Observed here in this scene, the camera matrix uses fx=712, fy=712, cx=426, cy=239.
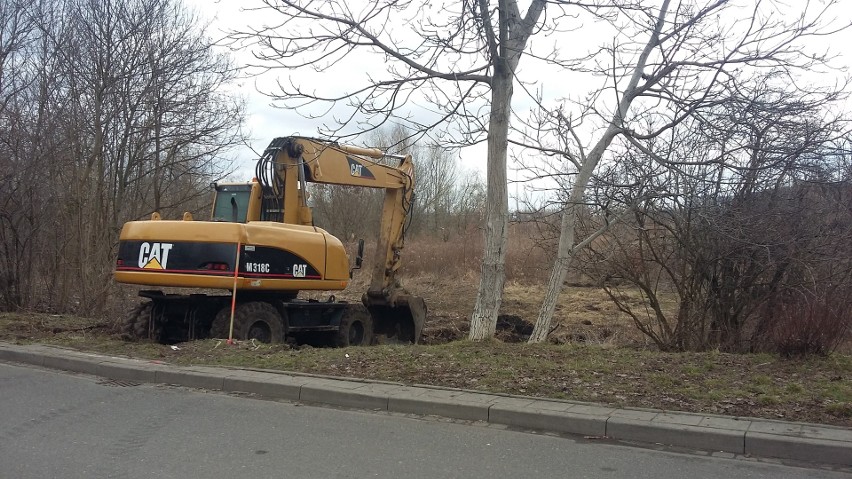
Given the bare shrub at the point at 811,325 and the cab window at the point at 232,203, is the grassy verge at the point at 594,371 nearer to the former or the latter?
the bare shrub at the point at 811,325

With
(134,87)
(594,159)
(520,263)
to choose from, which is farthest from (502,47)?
(520,263)

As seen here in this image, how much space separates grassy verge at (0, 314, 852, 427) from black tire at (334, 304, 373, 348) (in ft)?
8.63

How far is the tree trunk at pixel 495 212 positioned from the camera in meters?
10.1

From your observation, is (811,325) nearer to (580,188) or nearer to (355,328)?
(580,188)

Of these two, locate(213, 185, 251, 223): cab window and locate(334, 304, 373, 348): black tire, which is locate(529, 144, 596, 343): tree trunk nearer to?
locate(334, 304, 373, 348): black tire

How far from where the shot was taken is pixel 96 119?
54.7ft

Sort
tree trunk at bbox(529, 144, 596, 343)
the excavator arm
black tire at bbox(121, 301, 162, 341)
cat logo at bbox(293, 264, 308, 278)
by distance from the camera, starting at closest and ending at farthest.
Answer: tree trunk at bbox(529, 144, 596, 343) → cat logo at bbox(293, 264, 308, 278) → black tire at bbox(121, 301, 162, 341) → the excavator arm

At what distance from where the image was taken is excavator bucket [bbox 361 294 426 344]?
13906 millimetres

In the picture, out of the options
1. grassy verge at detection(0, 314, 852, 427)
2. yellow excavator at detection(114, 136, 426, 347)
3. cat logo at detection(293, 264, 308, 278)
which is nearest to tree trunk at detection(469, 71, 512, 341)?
grassy verge at detection(0, 314, 852, 427)

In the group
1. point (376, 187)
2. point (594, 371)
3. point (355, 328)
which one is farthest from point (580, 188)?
point (355, 328)

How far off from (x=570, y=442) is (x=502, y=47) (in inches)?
217

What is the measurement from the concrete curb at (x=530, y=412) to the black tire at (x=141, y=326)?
197 centimetres

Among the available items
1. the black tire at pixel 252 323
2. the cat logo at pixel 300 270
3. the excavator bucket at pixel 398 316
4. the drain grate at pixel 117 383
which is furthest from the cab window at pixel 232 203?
the drain grate at pixel 117 383

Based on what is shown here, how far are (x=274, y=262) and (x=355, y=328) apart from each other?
284cm
